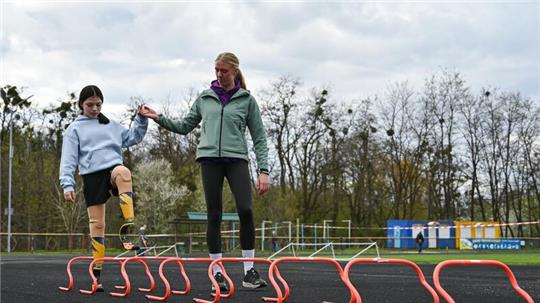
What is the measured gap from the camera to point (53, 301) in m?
5.46

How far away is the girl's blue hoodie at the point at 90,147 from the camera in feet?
20.7

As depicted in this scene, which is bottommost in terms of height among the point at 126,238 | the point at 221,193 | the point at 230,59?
the point at 126,238

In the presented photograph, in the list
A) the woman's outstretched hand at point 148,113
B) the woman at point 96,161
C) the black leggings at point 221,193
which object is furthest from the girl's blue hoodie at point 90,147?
the black leggings at point 221,193

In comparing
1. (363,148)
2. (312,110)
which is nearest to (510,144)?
(363,148)

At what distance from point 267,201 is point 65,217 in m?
13.8

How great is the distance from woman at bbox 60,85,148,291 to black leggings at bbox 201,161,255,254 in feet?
2.32

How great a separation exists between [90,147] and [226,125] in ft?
4.31

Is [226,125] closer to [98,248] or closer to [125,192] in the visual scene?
[125,192]

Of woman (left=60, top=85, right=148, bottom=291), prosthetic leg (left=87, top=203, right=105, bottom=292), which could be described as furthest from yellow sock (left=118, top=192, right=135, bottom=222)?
prosthetic leg (left=87, top=203, right=105, bottom=292)

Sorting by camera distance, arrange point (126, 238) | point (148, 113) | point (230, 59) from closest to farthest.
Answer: point (126, 238) → point (230, 59) → point (148, 113)

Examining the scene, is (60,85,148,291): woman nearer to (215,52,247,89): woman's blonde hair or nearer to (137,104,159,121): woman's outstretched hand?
(137,104,159,121): woman's outstretched hand

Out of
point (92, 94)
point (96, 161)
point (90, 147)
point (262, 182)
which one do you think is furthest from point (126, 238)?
point (92, 94)

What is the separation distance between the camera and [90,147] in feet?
21.0

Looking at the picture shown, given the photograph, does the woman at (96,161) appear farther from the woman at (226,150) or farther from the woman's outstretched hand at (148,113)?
the woman at (226,150)
